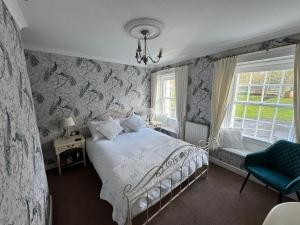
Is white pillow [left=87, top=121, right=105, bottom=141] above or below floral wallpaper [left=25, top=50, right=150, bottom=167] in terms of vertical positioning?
below

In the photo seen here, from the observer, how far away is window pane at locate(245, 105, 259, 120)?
2.49m

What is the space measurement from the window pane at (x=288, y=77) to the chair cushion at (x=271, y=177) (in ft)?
4.45

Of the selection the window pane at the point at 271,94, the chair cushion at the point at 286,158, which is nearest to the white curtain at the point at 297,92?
the chair cushion at the point at 286,158

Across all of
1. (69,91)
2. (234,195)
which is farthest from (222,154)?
(69,91)

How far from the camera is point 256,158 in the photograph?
209cm

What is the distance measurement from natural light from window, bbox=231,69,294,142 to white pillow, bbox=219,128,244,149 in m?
0.15

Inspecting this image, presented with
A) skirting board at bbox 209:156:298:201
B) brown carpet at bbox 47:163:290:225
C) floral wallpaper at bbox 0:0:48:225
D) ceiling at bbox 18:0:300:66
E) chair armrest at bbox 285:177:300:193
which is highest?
ceiling at bbox 18:0:300:66

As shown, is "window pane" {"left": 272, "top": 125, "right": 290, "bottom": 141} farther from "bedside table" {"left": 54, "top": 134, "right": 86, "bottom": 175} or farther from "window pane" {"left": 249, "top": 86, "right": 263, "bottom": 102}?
"bedside table" {"left": 54, "top": 134, "right": 86, "bottom": 175}

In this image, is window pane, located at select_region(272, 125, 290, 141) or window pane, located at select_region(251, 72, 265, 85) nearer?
window pane, located at select_region(272, 125, 290, 141)

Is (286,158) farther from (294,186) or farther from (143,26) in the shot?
(143,26)

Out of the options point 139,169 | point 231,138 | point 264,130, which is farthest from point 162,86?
point 139,169

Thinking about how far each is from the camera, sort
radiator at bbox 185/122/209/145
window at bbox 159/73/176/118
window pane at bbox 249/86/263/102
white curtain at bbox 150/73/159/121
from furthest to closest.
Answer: white curtain at bbox 150/73/159/121 → window at bbox 159/73/176/118 → radiator at bbox 185/122/209/145 → window pane at bbox 249/86/263/102

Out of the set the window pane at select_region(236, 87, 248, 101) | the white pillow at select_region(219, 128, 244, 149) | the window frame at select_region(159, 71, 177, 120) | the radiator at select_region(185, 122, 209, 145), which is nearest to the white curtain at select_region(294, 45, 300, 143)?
the window pane at select_region(236, 87, 248, 101)

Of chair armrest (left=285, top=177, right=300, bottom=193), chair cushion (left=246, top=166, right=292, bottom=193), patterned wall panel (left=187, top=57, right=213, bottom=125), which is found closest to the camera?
chair armrest (left=285, top=177, right=300, bottom=193)
